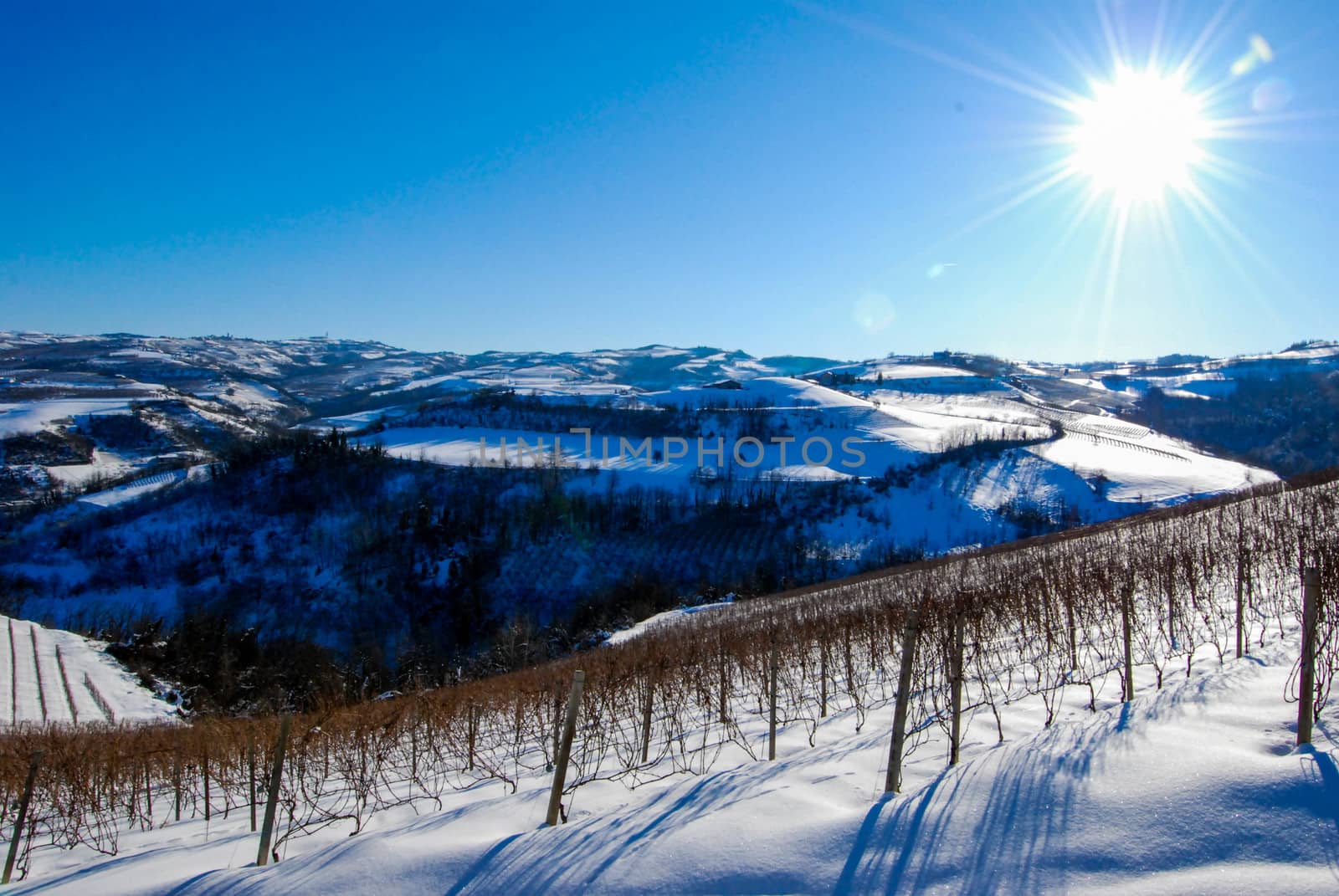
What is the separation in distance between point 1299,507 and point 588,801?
24690mm

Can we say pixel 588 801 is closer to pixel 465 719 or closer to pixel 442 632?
pixel 465 719

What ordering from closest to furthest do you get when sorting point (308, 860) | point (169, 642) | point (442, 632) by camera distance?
point (308, 860) → point (169, 642) → point (442, 632)

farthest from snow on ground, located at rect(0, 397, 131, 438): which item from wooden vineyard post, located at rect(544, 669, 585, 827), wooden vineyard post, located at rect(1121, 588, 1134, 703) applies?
wooden vineyard post, located at rect(1121, 588, 1134, 703)

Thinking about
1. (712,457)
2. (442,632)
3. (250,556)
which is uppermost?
(712,457)

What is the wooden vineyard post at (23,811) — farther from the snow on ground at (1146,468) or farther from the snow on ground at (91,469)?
the snow on ground at (91,469)

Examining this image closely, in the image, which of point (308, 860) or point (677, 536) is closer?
point (308, 860)

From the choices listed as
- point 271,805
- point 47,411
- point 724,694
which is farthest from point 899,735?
point 47,411

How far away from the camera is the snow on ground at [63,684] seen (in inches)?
998

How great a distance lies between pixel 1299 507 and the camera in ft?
66.6

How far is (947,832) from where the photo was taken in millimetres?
4344

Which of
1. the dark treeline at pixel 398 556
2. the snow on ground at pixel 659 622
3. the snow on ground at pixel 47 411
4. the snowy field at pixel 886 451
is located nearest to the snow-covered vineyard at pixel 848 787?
the snow on ground at pixel 659 622

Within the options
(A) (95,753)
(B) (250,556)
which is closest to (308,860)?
(A) (95,753)

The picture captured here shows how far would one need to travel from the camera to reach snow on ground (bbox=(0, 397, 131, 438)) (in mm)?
146375

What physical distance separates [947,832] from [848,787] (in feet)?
4.86
